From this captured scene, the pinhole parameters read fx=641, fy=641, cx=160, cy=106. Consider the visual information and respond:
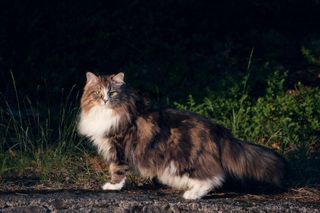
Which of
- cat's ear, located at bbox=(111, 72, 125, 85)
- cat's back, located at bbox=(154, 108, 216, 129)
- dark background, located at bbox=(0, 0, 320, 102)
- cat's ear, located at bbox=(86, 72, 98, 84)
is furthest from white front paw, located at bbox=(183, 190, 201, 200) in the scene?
dark background, located at bbox=(0, 0, 320, 102)

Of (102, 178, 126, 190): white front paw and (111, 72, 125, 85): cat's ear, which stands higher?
(111, 72, 125, 85): cat's ear

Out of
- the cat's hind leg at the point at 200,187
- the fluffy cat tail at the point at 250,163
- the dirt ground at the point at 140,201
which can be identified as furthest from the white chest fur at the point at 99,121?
the fluffy cat tail at the point at 250,163

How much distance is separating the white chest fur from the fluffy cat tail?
1.03 metres

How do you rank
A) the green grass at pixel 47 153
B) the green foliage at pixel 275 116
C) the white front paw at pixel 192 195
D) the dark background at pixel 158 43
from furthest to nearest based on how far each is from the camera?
1. the dark background at pixel 158 43
2. the green foliage at pixel 275 116
3. the green grass at pixel 47 153
4. the white front paw at pixel 192 195

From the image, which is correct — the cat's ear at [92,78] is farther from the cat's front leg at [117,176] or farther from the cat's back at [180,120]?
the cat's front leg at [117,176]

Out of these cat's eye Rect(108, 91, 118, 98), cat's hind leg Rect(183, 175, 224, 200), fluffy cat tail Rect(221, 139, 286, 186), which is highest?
cat's eye Rect(108, 91, 118, 98)

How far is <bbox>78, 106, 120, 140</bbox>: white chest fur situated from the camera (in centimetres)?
575

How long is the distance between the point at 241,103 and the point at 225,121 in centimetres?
Result: 39

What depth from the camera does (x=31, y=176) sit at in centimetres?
632

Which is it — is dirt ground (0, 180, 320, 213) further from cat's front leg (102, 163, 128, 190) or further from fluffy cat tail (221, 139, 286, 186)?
fluffy cat tail (221, 139, 286, 186)

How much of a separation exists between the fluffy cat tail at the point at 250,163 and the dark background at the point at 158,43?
257cm

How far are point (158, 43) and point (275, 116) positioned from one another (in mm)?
2591

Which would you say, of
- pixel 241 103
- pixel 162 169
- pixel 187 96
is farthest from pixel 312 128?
pixel 162 169

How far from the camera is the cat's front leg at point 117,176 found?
5.79m
